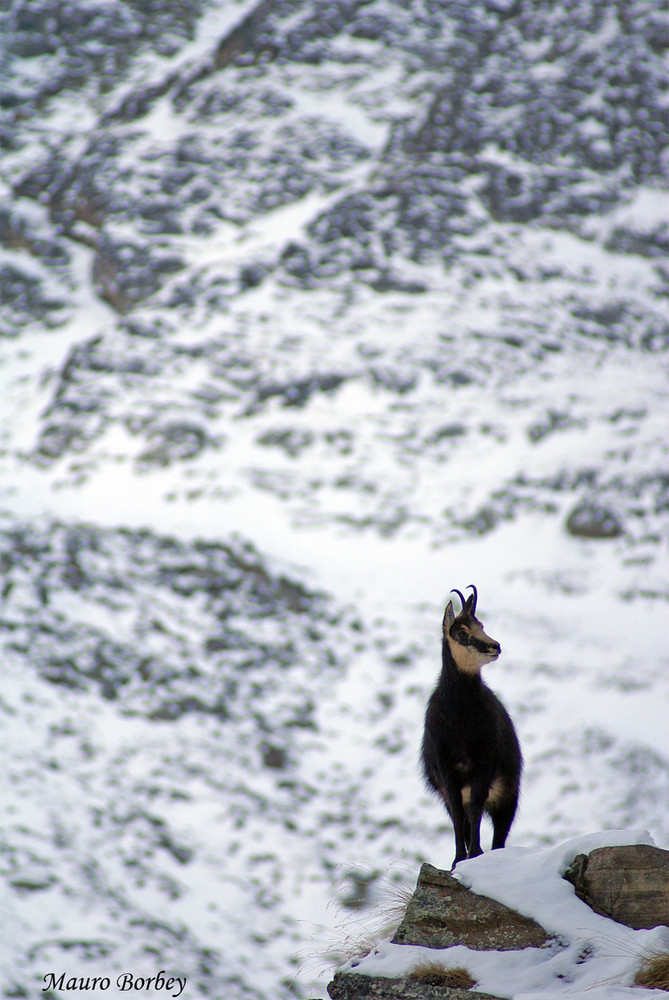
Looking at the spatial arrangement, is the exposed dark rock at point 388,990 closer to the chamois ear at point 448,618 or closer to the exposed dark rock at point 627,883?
the exposed dark rock at point 627,883

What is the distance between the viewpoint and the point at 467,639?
457 cm

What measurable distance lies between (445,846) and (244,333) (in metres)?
18.8

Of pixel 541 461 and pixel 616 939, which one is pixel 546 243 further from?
pixel 616 939

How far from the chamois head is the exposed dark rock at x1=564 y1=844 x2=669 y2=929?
3.69ft

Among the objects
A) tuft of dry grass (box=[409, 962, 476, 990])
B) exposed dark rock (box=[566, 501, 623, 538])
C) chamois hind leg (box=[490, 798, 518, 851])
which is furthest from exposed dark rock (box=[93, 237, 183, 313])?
tuft of dry grass (box=[409, 962, 476, 990])

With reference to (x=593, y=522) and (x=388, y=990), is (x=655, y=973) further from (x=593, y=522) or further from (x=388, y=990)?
(x=593, y=522)

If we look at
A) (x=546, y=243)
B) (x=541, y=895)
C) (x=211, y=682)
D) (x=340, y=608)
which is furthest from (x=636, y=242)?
(x=541, y=895)

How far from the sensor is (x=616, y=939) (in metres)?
3.91

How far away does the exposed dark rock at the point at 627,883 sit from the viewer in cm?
402

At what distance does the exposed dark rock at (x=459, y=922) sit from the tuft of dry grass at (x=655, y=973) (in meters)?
0.53

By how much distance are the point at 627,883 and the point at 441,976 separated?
1.01 m

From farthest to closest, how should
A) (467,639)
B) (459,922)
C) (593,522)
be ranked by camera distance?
(593,522), (467,639), (459,922)

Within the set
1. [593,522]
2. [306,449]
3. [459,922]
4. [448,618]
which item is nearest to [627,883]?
[459,922]

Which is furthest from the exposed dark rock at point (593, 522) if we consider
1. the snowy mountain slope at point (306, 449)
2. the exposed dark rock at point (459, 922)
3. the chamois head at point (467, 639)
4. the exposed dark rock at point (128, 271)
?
the exposed dark rock at point (128, 271)
